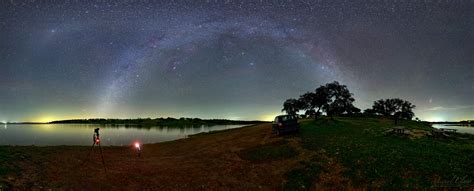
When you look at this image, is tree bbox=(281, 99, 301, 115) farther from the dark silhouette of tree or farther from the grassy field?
the grassy field

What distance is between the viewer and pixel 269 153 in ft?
96.6

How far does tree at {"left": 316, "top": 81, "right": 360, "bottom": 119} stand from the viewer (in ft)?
224

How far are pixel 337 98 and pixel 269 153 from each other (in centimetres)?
4695

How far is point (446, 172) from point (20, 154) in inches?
1244

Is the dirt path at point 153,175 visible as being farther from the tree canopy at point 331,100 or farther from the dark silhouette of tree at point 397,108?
the dark silhouette of tree at point 397,108

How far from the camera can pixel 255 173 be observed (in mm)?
22078

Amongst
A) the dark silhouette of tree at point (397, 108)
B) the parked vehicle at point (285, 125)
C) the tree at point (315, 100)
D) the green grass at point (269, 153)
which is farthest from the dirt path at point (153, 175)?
the dark silhouette of tree at point (397, 108)

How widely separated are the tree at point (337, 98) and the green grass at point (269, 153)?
40540mm

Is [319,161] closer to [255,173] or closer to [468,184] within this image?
[255,173]

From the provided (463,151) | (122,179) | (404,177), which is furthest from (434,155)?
Answer: (122,179)

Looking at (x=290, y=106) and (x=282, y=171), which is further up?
(x=290, y=106)

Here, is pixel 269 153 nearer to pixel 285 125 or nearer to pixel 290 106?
pixel 285 125

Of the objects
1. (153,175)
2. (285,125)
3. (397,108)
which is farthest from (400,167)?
(397,108)

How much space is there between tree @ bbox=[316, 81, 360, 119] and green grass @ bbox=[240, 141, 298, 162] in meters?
40.5
